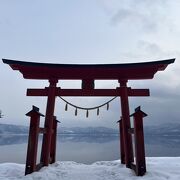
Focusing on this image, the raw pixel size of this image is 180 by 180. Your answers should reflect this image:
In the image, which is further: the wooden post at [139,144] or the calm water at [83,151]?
the calm water at [83,151]

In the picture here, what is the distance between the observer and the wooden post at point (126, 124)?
27.7 feet

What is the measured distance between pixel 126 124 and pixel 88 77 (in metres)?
2.47

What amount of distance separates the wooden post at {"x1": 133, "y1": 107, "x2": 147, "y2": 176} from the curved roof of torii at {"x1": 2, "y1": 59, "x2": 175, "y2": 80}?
207cm

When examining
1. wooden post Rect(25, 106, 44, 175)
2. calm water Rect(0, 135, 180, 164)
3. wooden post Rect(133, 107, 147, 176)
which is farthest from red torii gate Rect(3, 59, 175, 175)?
calm water Rect(0, 135, 180, 164)

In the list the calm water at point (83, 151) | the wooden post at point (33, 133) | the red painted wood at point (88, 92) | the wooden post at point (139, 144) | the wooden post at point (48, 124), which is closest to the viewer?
the wooden post at point (139, 144)

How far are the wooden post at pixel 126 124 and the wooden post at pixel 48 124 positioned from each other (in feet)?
9.20

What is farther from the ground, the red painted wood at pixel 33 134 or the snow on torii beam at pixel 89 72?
the snow on torii beam at pixel 89 72

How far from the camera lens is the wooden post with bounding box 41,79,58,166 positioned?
8.61 meters

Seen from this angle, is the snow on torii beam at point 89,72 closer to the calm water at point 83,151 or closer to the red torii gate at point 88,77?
the red torii gate at point 88,77

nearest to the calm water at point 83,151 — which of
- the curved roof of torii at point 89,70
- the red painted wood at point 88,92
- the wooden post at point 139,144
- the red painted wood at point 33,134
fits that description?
the red painted wood at point 88,92

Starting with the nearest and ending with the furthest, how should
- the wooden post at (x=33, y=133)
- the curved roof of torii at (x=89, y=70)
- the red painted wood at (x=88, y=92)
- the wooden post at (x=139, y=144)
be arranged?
the wooden post at (x=139, y=144) < the wooden post at (x=33, y=133) < the curved roof of torii at (x=89, y=70) < the red painted wood at (x=88, y=92)

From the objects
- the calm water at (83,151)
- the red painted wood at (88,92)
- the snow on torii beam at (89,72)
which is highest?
the snow on torii beam at (89,72)

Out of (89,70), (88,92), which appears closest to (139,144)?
(88,92)

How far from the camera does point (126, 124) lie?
8703 millimetres
